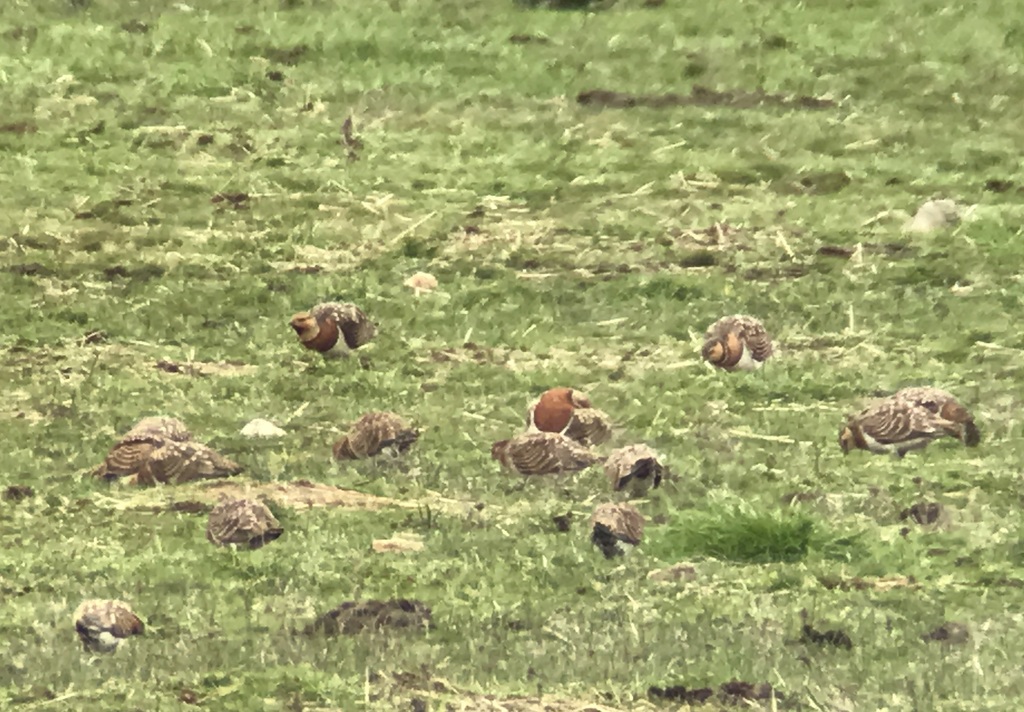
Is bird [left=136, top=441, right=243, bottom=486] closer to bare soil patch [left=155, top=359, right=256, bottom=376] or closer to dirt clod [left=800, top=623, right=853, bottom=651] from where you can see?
bare soil patch [left=155, top=359, right=256, bottom=376]

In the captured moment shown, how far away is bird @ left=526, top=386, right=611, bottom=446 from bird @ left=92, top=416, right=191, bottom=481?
542 mm

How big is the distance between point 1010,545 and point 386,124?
46.1 inches

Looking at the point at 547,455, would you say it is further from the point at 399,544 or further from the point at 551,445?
the point at 399,544

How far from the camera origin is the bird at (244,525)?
1.63 m

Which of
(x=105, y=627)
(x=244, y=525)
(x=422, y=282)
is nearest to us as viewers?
(x=105, y=627)

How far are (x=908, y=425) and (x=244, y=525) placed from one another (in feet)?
3.26

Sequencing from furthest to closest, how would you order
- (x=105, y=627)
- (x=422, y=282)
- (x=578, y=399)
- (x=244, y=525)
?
1. (x=422, y=282)
2. (x=578, y=399)
3. (x=244, y=525)
4. (x=105, y=627)

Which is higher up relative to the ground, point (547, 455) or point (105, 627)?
point (547, 455)

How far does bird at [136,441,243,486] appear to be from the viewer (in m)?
1.70

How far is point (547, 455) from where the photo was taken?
1689 mm

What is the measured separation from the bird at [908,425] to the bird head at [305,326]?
2.76ft

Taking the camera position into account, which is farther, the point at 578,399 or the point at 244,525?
the point at 578,399

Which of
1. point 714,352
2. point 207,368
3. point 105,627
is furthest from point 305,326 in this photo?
point 714,352

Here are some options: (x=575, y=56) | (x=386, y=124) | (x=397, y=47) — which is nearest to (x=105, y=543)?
(x=386, y=124)
